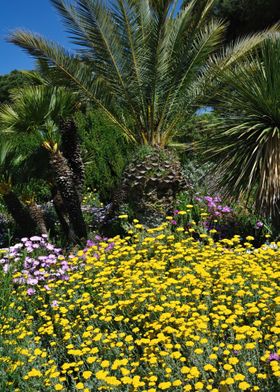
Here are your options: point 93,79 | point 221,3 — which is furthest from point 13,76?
point 93,79

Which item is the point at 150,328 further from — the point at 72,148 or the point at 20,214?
the point at 72,148

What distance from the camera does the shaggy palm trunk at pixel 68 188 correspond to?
703 centimetres

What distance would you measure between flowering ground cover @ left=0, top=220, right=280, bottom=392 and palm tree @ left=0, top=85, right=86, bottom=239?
1322 millimetres

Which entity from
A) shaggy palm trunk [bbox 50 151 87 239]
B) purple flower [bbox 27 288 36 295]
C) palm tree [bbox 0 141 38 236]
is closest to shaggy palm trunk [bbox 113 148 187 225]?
shaggy palm trunk [bbox 50 151 87 239]

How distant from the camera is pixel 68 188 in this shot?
7086mm

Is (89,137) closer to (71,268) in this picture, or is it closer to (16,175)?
(16,175)

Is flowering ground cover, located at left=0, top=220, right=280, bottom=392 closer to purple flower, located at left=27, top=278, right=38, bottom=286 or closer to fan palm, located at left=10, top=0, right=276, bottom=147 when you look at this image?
purple flower, located at left=27, top=278, right=38, bottom=286

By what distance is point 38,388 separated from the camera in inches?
147

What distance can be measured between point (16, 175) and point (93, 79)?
185 cm

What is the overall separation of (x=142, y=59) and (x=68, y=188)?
219 centimetres

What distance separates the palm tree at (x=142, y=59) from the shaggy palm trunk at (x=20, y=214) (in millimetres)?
1856

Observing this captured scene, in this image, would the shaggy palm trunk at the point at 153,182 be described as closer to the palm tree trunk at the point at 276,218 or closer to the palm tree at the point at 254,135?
the palm tree at the point at 254,135

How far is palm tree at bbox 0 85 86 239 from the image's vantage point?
7059mm


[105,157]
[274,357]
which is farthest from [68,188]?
[105,157]
